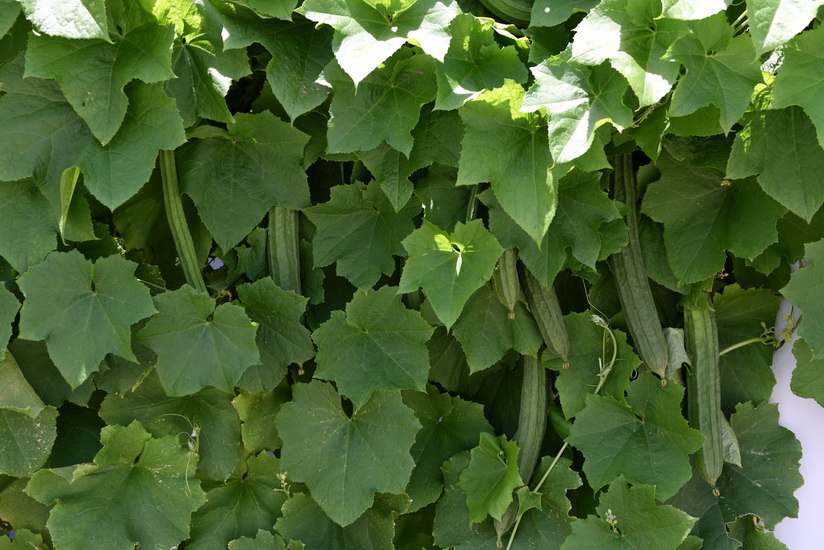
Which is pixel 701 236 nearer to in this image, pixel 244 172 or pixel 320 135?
pixel 320 135

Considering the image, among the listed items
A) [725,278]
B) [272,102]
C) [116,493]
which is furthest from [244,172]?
[725,278]

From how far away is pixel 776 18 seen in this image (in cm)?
121

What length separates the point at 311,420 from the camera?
5.68ft

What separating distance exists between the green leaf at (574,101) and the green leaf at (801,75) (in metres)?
0.26

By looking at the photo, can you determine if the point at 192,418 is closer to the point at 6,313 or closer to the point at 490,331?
the point at 6,313

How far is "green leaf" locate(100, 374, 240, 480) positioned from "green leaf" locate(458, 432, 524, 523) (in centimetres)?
56

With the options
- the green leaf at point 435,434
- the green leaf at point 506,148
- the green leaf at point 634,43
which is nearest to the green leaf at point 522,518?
the green leaf at point 435,434

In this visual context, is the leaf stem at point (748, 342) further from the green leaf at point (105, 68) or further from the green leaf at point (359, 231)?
the green leaf at point (105, 68)

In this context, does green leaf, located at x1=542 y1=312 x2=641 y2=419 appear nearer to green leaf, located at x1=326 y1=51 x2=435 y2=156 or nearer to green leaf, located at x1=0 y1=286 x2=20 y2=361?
green leaf, located at x1=326 y1=51 x2=435 y2=156

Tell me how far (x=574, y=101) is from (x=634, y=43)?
0.47 ft

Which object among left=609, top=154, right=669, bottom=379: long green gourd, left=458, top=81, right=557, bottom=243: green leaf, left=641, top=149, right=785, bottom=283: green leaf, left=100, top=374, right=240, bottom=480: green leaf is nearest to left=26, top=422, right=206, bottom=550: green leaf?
left=100, top=374, right=240, bottom=480: green leaf

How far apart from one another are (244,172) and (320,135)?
0.19 metres

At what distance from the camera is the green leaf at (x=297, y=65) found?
4.95 feet

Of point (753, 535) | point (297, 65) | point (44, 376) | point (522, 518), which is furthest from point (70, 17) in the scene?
point (753, 535)
